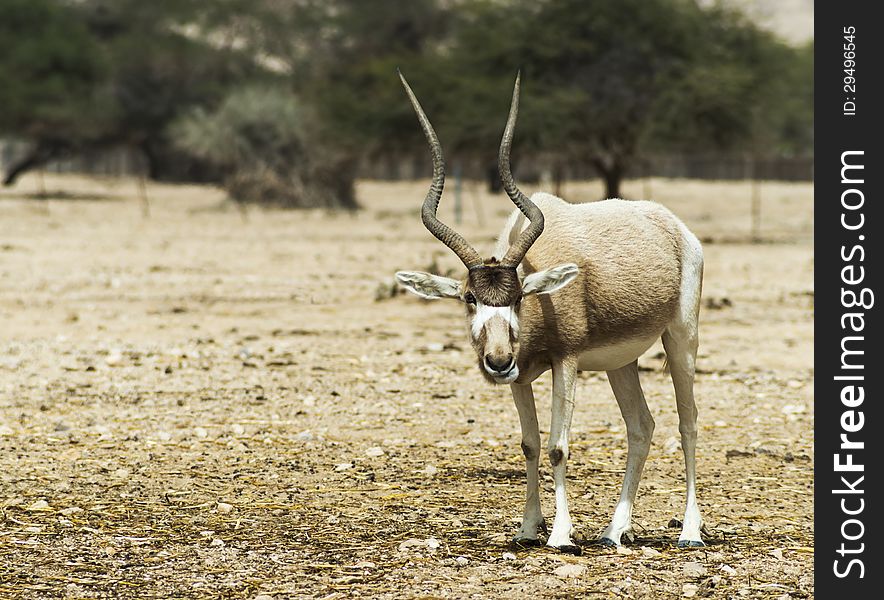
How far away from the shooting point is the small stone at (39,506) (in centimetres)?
691

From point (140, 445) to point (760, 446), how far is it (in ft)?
13.2

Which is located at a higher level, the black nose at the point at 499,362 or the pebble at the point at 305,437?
the black nose at the point at 499,362

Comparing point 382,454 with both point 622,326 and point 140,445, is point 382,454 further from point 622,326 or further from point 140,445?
point 622,326

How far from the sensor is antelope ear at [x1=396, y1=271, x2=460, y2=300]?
5.93 metres

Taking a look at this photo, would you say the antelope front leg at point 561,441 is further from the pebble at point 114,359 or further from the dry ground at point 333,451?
the pebble at point 114,359

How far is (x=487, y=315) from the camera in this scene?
575 centimetres

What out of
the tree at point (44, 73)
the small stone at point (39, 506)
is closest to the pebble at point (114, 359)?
the small stone at point (39, 506)

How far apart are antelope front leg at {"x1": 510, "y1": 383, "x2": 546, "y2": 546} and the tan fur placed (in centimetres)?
14

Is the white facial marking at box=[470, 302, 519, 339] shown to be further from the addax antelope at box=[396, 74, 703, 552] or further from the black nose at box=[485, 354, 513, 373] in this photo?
the black nose at box=[485, 354, 513, 373]

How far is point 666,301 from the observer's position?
6574 mm

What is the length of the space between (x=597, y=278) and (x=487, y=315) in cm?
84

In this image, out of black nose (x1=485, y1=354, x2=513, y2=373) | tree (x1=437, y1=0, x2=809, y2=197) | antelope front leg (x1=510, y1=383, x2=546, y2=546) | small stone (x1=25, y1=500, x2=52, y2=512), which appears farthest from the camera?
tree (x1=437, y1=0, x2=809, y2=197)


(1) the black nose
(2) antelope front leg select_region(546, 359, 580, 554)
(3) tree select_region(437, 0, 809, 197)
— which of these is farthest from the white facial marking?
(3) tree select_region(437, 0, 809, 197)

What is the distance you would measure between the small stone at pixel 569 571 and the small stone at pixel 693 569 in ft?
1.51
